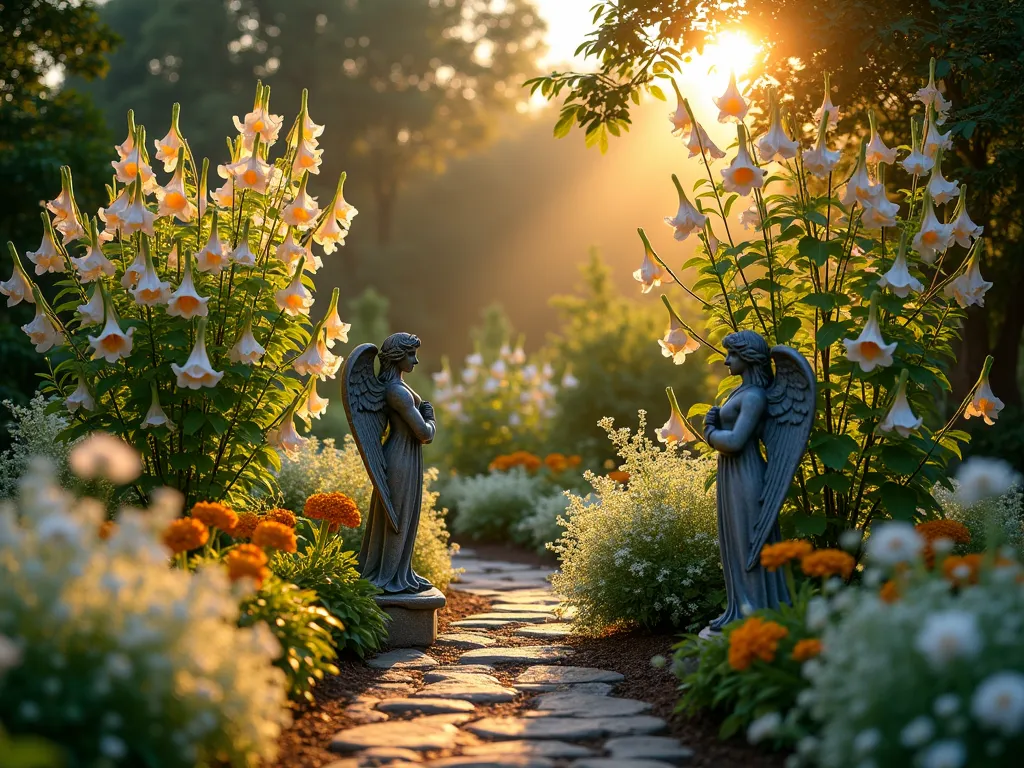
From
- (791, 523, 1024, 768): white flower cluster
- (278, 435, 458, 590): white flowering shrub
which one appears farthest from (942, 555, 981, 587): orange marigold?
(278, 435, 458, 590): white flowering shrub

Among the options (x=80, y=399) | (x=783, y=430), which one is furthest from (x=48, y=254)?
(x=783, y=430)

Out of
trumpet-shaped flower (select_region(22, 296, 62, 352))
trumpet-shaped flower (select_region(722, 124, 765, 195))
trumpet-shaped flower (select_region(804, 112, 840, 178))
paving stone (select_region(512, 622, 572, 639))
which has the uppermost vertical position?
trumpet-shaped flower (select_region(804, 112, 840, 178))

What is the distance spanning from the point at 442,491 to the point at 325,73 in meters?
20.1

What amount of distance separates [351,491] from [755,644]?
4.10 metres

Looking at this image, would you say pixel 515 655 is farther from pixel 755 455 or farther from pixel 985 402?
pixel 985 402

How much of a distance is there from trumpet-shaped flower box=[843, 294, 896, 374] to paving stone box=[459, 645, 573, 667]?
2124mm

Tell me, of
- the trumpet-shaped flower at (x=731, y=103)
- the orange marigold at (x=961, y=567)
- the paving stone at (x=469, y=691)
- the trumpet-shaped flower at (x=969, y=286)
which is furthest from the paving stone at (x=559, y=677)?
the trumpet-shaped flower at (x=731, y=103)

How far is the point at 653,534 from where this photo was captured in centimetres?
544

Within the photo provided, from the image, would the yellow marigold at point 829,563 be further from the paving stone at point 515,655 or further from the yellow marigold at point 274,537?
the paving stone at point 515,655

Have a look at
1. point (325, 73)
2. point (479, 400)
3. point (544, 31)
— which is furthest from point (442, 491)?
point (544, 31)

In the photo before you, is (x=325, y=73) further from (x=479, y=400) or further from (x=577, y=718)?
(x=577, y=718)

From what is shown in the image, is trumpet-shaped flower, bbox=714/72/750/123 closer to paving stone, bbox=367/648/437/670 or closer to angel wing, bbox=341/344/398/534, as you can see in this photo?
angel wing, bbox=341/344/398/534

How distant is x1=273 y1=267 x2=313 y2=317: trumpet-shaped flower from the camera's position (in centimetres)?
489

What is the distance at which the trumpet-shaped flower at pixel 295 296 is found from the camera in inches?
193
